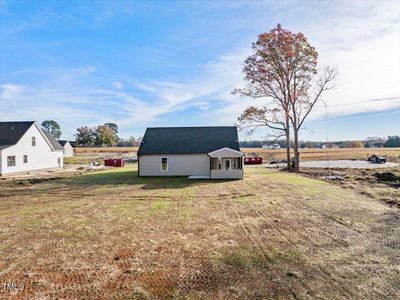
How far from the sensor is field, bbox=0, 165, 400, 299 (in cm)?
554

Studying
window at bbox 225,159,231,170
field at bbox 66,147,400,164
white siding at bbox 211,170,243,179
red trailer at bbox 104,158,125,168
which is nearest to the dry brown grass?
field at bbox 66,147,400,164

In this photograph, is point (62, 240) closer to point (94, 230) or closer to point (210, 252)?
point (94, 230)

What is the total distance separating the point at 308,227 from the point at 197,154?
16.6 meters

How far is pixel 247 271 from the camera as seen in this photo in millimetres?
6262

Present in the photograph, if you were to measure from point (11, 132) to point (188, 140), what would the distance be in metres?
18.9

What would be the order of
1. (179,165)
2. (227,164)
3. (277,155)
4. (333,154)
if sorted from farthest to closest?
(333,154), (277,155), (179,165), (227,164)

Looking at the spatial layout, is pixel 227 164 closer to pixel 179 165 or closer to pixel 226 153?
pixel 226 153

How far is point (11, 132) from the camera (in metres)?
30.2

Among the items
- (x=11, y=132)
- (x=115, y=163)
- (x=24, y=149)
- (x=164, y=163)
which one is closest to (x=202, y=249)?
(x=164, y=163)

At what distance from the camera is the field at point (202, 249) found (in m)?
5.54

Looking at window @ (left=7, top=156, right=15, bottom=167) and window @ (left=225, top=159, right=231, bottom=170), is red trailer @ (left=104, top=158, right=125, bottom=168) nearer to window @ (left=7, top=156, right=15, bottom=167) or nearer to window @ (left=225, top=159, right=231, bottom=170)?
window @ (left=7, top=156, right=15, bottom=167)

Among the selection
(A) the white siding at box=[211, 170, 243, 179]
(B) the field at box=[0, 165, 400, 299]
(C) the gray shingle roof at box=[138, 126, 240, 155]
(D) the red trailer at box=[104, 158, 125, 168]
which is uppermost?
(C) the gray shingle roof at box=[138, 126, 240, 155]

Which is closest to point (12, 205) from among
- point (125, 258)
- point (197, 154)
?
point (125, 258)

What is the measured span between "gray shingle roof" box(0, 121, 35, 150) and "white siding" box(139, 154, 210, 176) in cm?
1401
